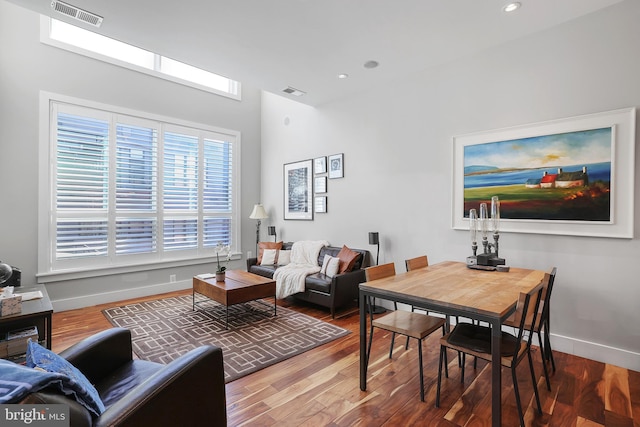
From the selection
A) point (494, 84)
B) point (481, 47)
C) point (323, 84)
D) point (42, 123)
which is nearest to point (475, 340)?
point (494, 84)

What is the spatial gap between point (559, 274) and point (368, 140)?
2810 millimetres

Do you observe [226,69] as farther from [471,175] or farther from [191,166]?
[471,175]

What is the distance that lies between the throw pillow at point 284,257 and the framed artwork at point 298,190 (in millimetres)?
725

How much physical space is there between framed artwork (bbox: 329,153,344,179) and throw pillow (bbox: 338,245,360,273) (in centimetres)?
127

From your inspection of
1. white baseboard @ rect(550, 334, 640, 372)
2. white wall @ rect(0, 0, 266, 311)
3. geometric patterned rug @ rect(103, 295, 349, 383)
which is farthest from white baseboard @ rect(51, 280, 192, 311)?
white baseboard @ rect(550, 334, 640, 372)

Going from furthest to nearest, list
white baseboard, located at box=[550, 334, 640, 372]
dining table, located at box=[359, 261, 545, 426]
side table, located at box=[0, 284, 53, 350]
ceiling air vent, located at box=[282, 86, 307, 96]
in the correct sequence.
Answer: ceiling air vent, located at box=[282, 86, 307, 96]
white baseboard, located at box=[550, 334, 640, 372]
side table, located at box=[0, 284, 53, 350]
dining table, located at box=[359, 261, 545, 426]

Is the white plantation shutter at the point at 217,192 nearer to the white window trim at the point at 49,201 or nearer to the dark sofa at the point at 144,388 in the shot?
the white window trim at the point at 49,201

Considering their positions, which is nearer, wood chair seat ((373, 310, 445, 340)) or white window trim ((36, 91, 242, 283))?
wood chair seat ((373, 310, 445, 340))

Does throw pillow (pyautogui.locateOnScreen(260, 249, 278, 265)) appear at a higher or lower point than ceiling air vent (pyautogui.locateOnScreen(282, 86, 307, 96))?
lower

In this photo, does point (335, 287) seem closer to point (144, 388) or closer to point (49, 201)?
point (144, 388)

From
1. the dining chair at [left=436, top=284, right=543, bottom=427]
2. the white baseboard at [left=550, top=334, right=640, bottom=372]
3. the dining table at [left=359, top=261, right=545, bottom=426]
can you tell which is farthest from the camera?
the white baseboard at [left=550, top=334, right=640, bottom=372]

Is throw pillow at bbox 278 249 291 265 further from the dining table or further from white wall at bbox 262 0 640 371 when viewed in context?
the dining table

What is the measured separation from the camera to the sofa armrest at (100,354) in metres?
1.57

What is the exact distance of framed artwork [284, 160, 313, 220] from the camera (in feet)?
17.7
